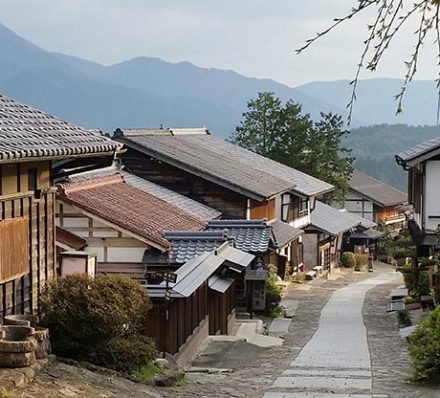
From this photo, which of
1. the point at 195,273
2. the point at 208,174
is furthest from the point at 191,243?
the point at 208,174

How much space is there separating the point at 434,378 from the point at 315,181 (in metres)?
32.4

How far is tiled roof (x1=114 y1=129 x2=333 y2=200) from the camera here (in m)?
31.9

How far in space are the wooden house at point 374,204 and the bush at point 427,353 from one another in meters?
50.4

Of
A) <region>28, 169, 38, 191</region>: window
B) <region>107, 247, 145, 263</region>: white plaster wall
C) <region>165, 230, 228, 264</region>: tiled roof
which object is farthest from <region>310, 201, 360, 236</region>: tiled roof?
<region>28, 169, 38, 191</region>: window

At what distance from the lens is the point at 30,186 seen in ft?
38.5

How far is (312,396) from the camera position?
41.7ft

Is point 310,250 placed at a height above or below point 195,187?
below

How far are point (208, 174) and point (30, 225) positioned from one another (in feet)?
66.3

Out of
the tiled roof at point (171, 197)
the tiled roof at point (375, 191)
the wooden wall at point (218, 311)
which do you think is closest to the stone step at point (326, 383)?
the wooden wall at point (218, 311)

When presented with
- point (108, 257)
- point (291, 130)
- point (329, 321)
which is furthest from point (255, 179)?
point (291, 130)

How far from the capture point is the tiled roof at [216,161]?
1257 inches

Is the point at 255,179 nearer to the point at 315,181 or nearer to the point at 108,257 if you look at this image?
the point at 315,181

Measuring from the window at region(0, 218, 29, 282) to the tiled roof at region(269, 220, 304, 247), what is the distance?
22.6m

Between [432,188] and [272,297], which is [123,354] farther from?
[272,297]
